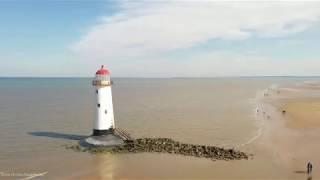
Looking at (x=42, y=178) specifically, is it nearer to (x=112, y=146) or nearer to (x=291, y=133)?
(x=112, y=146)

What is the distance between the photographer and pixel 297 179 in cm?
2175

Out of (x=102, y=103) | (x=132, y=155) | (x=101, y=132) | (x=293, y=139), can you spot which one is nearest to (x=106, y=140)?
(x=101, y=132)

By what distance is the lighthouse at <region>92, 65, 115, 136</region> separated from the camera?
89.9 ft

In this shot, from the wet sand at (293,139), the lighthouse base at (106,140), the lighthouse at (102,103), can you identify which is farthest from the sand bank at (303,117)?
the lighthouse at (102,103)

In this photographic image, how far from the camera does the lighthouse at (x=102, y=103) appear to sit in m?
27.4

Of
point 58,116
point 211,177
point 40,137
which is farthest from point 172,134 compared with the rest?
point 58,116

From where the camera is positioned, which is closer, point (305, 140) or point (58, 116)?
point (305, 140)

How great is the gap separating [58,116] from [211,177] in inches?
1303

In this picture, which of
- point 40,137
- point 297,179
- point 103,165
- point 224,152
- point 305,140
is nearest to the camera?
point 297,179

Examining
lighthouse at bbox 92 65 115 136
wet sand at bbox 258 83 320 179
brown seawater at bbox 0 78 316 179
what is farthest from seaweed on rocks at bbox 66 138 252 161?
wet sand at bbox 258 83 320 179

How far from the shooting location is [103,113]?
27641 millimetres

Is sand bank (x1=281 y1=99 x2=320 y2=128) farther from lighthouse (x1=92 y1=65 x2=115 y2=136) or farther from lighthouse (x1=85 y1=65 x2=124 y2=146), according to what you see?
lighthouse (x1=92 y1=65 x2=115 y2=136)

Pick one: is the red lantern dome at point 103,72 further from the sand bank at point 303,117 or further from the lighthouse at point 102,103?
the sand bank at point 303,117

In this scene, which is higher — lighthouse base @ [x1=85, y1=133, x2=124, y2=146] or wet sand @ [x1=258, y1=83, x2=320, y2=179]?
lighthouse base @ [x1=85, y1=133, x2=124, y2=146]
